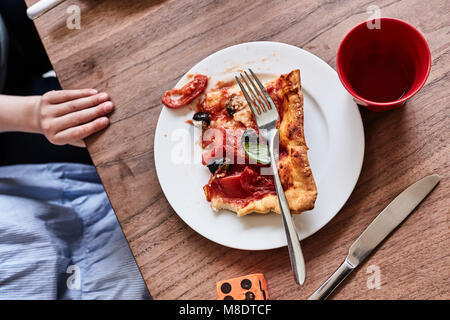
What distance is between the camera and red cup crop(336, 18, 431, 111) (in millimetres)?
973

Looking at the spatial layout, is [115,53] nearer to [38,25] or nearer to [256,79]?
[38,25]

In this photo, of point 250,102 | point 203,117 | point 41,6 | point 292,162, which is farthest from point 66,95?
point 292,162

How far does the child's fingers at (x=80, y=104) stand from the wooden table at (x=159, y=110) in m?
0.04

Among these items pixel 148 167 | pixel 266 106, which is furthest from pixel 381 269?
pixel 148 167

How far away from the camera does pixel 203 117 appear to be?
44.6 inches

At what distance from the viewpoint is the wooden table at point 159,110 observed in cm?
108

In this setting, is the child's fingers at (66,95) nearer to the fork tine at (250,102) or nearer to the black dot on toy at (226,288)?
the fork tine at (250,102)

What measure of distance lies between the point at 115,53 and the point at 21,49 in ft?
2.52

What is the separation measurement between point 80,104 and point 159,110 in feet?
Result: 0.85

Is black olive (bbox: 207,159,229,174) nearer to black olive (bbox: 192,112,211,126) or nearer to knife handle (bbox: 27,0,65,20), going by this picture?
black olive (bbox: 192,112,211,126)

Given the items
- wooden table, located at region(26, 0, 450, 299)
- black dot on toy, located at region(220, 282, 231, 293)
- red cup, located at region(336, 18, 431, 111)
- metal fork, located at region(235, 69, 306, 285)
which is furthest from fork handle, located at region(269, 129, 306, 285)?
red cup, located at region(336, 18, 431, 111)

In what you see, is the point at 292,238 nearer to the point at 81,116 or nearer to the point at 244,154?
the point at 244,154

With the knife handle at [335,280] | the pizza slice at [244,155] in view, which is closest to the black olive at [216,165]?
the pizza slice at [244,155]

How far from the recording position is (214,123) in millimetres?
1144
